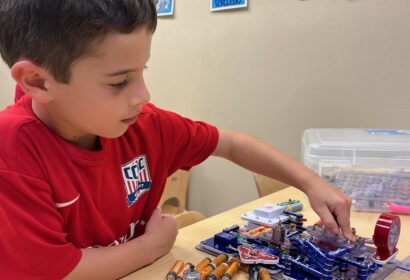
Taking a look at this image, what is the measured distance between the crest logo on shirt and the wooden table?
4.8 inches

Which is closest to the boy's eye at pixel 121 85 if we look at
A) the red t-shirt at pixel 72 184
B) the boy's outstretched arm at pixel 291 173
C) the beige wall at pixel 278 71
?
the red t-shirt at pixel 72 184

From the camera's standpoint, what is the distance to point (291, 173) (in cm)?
87

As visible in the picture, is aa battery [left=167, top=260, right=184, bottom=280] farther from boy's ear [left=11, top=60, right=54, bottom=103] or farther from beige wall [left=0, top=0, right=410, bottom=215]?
beige wall [left=0, top=0, right=410, bottom=215]

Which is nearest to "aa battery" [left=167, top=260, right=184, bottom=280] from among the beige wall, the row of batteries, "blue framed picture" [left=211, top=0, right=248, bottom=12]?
the row of batteries

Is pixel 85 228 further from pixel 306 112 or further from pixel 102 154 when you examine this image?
pixel 306 112

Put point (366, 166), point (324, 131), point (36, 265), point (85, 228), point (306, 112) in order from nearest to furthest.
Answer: point (36, 265) → point (85, 228) → point (366, 166) → point (324, 131) → point (306, 112)


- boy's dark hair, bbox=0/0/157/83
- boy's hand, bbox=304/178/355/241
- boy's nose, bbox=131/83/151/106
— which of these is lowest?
boy's hand, bbox=304/178/355/241

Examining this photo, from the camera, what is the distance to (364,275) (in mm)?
653

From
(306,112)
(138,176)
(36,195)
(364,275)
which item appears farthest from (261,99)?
(36,195)

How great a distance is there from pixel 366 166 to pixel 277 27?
64 centimetres

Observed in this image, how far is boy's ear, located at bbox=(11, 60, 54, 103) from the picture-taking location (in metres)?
0.59

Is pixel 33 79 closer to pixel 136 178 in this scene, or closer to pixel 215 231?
pixel 136 178

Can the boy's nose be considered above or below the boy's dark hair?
below

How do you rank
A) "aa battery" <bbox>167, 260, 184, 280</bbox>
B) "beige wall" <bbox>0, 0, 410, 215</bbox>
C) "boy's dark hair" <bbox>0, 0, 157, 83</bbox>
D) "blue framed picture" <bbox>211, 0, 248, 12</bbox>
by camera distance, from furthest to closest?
"blue framed picture" <bbox>211, 0, 248, 12</bbox> → "beige wall" <bbox>0, 0, 410, 215</bbox> → "aa battery" <bbox>167, 260, 184, 280</bbox> → "boy's dark hair" <bbox>0, 0, 157, 83</bbox>
